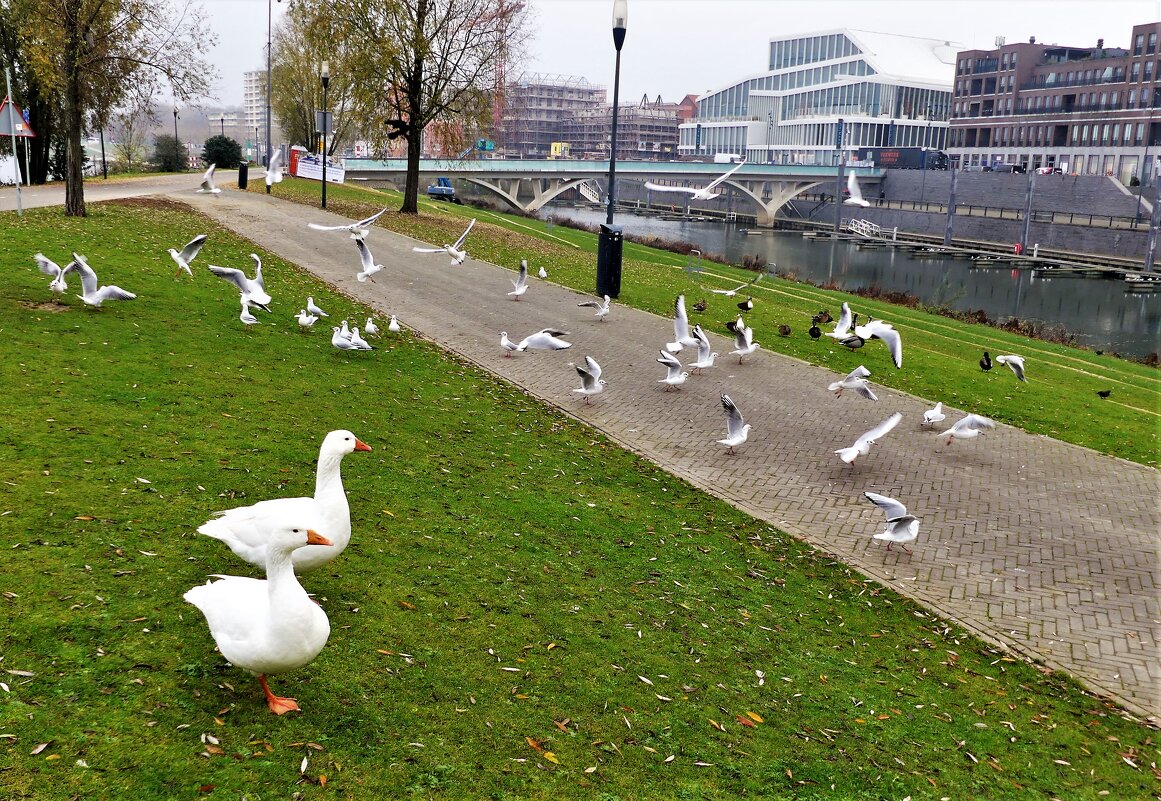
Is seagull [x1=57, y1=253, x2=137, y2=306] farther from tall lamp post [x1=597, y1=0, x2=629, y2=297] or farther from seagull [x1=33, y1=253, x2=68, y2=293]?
tall lamp post [x1=597, y1=0, x2=629, y2=297]

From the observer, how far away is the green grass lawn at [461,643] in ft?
16.3

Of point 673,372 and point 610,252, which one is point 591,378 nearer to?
point 673,372

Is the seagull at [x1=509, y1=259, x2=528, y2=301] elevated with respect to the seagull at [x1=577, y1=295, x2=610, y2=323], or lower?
elevated

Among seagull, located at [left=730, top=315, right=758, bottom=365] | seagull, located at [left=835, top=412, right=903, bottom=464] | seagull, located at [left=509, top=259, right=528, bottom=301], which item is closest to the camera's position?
seagull, located at [left=835, top=412, right=903, bottom=464]

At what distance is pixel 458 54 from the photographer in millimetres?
32688

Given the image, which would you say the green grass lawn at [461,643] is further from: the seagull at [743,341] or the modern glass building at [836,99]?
the modern glass building at [836,99]

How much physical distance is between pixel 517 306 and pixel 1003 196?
74.7m

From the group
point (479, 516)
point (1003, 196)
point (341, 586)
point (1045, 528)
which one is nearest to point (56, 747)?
point (341, 586)

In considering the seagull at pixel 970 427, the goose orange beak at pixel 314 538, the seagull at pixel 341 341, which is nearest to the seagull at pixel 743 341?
the seagull at pixel 970 427

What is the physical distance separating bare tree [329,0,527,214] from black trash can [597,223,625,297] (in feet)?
48.2

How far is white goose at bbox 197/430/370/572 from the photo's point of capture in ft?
19.2

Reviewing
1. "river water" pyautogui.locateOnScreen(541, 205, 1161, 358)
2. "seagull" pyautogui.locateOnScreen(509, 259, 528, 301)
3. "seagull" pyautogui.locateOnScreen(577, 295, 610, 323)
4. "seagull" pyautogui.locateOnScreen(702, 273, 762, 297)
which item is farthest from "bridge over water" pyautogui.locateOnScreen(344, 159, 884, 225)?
"seagull" pyautogui.locateOnScreen(577, 295, 610, 323)

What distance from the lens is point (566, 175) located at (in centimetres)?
6944

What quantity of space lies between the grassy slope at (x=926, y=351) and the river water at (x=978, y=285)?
35.4 feet
